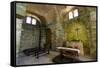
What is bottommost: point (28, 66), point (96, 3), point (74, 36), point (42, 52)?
point (28, 66)

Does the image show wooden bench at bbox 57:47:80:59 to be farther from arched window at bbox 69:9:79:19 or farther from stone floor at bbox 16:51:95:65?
arched window at bbox 69:9:79:19

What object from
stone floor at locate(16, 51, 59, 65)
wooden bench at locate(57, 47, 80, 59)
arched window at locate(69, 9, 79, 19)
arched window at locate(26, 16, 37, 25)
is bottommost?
stone floor at locate(16, 51, 59, 65)

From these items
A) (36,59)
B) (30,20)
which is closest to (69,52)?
(36,59)

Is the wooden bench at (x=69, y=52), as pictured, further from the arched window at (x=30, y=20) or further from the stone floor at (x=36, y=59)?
the arched window at (x=30, y=20)

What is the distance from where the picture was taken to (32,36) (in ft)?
7.55

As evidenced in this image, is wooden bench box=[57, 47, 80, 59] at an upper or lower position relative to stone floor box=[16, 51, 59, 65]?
upper

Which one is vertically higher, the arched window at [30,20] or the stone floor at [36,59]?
the arched window at [30,20]

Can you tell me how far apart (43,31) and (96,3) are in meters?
0.82

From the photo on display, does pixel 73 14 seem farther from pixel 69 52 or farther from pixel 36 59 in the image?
pixel 36 59

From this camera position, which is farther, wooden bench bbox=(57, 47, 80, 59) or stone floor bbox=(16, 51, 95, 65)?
wooden bench bbox=(57, 47, 80, 59)

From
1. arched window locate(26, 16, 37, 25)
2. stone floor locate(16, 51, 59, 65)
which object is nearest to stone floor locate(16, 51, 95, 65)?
stone floor locate(16, 51, 59, 65)

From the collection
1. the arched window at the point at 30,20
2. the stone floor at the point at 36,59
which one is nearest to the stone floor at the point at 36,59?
the stone floor at the point at 36,59
